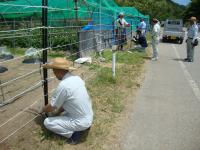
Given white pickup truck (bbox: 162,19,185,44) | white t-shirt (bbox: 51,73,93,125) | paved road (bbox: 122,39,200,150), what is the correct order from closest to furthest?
1. white t-shirt (bbox: 51,73,93,125)
2. paved road (bbox: 122,39,200,150)
3. white pickup truck (bbox: 162,19,185,44)

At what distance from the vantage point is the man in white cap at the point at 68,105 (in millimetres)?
5129

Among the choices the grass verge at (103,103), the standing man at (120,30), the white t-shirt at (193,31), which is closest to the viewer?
the grass verge at (103,103)

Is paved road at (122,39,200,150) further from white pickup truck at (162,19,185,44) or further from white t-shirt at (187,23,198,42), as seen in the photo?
white pickup truck at (162,19,185,44)

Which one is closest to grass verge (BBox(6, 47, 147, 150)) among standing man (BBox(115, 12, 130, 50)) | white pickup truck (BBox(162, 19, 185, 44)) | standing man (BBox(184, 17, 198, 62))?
standing man (BBox(184, 17, 198, 62))

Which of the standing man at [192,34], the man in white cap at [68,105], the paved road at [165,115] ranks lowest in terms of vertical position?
the paved road at [165,115]

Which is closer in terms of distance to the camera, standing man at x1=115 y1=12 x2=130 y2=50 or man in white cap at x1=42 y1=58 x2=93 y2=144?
man in white cap at x1=42 y1=58 x2=93 y2=144

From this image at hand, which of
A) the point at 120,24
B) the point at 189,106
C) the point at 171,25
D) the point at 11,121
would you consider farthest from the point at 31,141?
the point at 171,25

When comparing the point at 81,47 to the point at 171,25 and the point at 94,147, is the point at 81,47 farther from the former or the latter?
the point at 171,25

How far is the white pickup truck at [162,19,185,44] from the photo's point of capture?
28266 millimetres

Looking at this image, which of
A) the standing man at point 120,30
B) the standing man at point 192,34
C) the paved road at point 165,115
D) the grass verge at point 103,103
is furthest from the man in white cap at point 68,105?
the standing man at point 120,30

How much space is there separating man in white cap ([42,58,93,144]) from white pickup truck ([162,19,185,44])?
23.9m

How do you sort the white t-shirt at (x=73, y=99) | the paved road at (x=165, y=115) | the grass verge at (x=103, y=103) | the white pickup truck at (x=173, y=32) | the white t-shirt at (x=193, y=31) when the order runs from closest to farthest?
the white t-shirt at (x=73, y=99), the grass verge at (x=103, y=103), the paved road at (x=165, y=115), the white t-shirt at (x=193, y=31), the white pickup truck at (x=173, y=32)

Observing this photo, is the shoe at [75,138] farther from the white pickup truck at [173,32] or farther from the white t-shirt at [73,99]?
the white pickup truck at [173,32]

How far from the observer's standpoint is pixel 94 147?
17.1 ft
